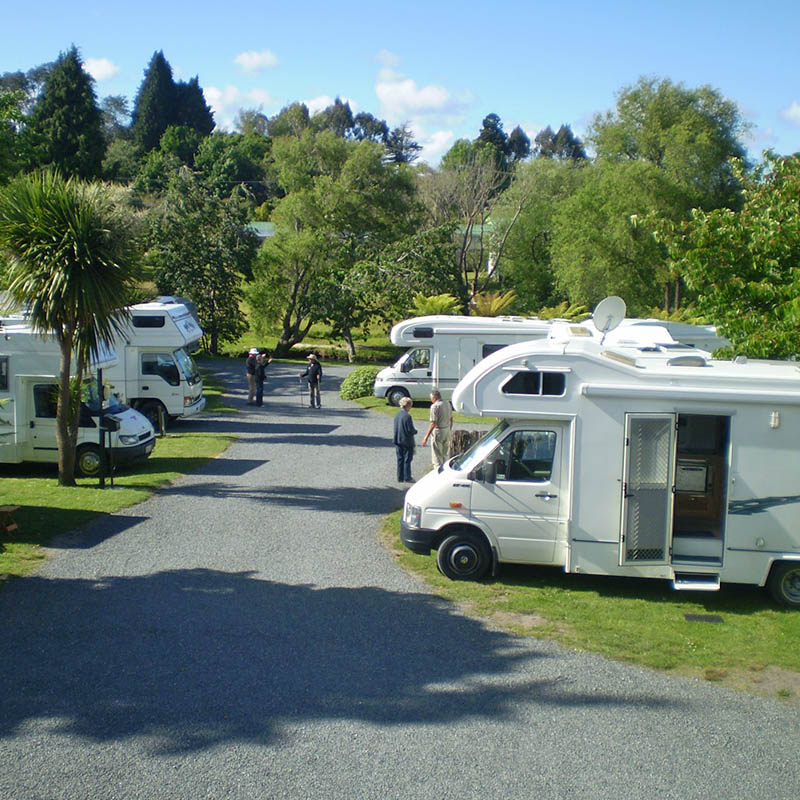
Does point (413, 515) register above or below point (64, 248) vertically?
below

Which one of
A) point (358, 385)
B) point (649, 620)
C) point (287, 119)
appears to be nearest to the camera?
point (649, 620)

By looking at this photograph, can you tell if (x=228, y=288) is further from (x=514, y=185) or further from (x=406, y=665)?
(x=406, y=665)

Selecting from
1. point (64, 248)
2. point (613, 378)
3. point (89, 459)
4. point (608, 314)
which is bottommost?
point (89, 459)

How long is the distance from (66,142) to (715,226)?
45513 millimetres

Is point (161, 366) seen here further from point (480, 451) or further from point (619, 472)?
point (619, 472)

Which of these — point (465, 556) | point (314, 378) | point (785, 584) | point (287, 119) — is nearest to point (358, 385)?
point (314, 378)

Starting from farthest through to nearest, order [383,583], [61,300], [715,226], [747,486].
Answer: [61,300] → [715,226] → [383,583] → [747,486]

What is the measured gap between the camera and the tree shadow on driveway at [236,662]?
22.7 ft

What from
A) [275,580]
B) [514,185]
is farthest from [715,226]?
[514,185]

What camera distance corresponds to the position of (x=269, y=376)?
118 ft

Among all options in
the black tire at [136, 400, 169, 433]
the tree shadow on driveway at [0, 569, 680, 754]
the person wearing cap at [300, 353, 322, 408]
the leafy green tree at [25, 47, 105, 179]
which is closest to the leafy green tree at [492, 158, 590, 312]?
the leafy green tree at [25, 47, 105, 179]

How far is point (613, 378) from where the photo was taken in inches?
399

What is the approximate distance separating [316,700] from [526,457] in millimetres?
4357

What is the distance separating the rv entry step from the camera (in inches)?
392
